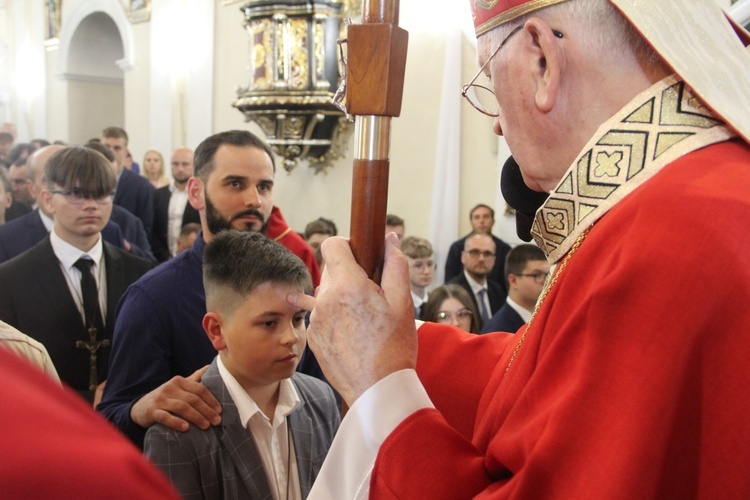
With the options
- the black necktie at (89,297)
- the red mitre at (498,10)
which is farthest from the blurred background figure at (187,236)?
the red mitre at (498,10)

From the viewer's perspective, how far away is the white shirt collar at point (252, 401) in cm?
199

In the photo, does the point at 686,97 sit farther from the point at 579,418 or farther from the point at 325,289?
the point at 325,289

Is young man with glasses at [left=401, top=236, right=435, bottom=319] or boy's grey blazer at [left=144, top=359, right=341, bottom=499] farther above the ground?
boy's grey blazer at [left=144, top=359, right=341, bottom=499]

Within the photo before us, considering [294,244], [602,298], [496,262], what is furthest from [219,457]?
[496,262]

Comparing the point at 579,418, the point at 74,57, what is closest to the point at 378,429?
the point at 579,418

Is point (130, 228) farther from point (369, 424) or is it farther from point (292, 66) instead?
point (369, 424)

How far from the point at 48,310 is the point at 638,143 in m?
2.48

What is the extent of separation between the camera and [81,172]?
345cm

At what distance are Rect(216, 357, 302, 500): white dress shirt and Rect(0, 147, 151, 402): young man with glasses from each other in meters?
1.21

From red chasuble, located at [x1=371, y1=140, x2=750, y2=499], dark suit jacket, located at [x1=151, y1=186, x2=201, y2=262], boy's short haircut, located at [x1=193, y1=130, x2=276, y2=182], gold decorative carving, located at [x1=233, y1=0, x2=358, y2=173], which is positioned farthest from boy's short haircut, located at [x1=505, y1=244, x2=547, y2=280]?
dark suit jacket, located at [x1=151, y1=186, x2=201, y2=262]

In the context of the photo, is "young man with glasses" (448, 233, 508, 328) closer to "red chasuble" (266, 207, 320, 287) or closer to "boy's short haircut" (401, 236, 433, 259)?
"boy's short haircut" (401, 236, 433, 259)

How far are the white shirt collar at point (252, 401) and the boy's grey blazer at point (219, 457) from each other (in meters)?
0.02

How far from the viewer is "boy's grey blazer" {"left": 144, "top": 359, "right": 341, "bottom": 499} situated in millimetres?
1823

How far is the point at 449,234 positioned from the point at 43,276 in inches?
174
